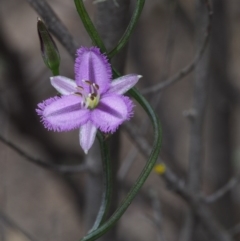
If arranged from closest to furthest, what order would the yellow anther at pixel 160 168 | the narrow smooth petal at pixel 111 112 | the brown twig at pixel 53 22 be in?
the narrow smooth petal at pixel 111 112 < the brown twig at pixel 53 22 < the yellow anther at pixel 160 168

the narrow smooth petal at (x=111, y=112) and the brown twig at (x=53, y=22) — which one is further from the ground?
the brown twig at (x=53, y=22)

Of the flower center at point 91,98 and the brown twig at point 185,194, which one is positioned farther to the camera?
the brown twig at point 185,194

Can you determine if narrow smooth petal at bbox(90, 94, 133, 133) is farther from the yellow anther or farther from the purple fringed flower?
the yellow anther

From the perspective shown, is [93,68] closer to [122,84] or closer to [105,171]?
[122,84]

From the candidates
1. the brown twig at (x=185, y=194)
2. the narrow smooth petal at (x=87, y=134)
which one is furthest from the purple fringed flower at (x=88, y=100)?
the brown twig at (x=185, y=194)

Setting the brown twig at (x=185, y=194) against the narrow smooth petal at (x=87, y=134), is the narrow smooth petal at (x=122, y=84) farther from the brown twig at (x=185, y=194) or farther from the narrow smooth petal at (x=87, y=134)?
the brown twig at (x=185, y=194)

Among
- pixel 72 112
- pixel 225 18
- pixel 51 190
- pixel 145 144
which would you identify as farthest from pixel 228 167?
pixel 72 112

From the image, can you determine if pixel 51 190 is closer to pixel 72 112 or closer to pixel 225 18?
pixel 225 18
